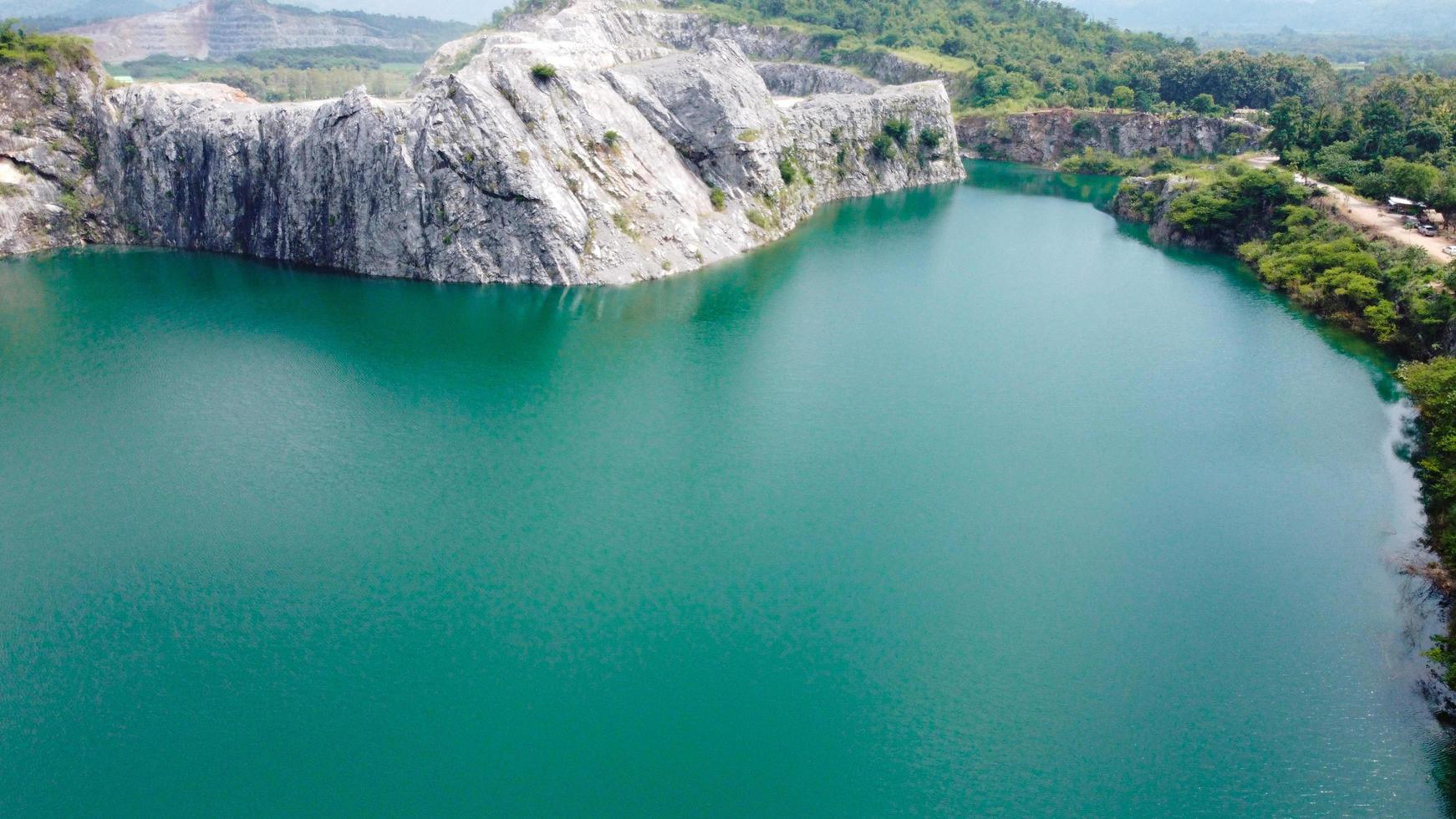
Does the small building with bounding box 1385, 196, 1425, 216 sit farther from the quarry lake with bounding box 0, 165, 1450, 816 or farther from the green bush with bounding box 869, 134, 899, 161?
the green bush with bounding box 869, 134, 899, 161

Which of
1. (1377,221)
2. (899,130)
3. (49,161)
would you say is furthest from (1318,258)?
(49,161)

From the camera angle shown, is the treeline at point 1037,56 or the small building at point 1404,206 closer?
the small building at point 1404,206

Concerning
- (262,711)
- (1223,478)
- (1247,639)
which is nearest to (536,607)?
(262,711)

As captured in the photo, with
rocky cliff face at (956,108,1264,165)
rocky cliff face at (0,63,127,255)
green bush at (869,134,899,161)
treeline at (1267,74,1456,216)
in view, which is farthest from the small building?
Result: rocky cliff face at (0,63,127,255)

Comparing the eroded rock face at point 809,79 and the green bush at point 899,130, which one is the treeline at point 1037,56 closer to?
the eroded rock face at point 809,79

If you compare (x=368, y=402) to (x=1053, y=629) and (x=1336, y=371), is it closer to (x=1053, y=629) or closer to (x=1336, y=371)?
(x=1053, y=629)

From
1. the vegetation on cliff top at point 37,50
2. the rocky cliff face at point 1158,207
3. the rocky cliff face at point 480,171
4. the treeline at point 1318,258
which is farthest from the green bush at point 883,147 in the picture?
the vegetation on cliff top at point 37,50
